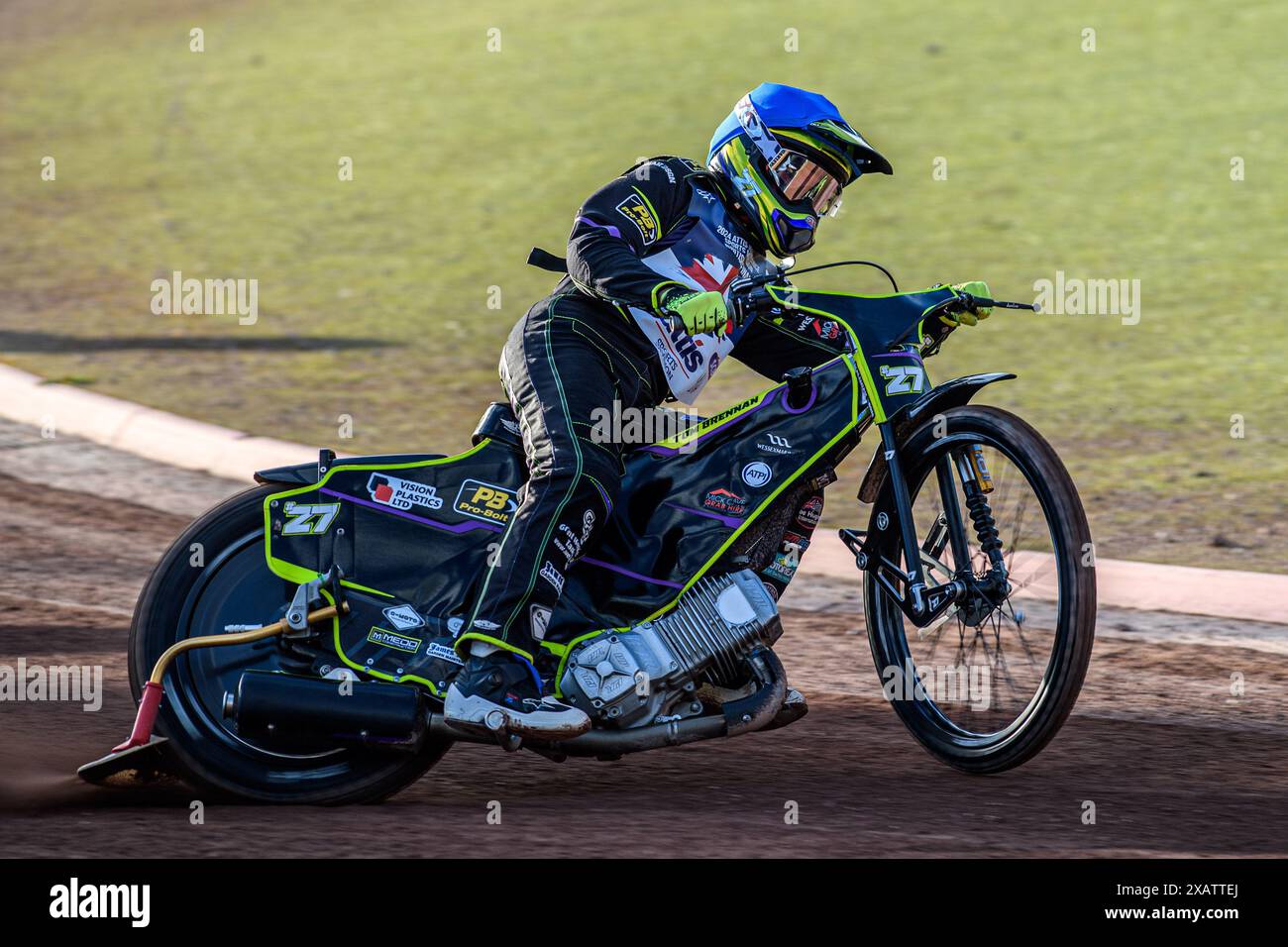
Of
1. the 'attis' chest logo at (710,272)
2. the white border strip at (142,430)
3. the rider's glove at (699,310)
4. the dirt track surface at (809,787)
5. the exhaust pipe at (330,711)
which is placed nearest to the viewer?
the dirt track surface at (809,787)

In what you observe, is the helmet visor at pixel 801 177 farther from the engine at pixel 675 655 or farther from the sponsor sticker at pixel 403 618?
the sponsor sticker at pixel 403 618

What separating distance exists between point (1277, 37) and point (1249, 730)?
44.5 ft

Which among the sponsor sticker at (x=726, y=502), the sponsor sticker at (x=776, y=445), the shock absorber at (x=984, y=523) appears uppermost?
the sponsor sticker at (x=776, y=445)

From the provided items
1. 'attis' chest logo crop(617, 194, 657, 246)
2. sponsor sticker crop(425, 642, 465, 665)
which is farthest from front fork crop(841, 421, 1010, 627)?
sponsor sticker crop(425, 642, 465, 665)

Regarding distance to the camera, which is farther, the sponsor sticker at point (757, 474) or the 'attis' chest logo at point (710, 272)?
the 'attis' chest logo at point (710, 272)

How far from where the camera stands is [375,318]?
38.7 ft

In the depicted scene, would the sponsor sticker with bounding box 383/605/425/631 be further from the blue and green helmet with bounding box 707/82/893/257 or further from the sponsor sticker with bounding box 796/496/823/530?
the blue and green helmet with bounding box 707/82/893/257

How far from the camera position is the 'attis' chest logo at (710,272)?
504 centimetres

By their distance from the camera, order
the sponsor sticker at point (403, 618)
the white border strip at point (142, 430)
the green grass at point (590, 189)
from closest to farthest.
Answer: the sponsor sticker at point (403, 618), the white border strip at point (142, 430), the green grass at point (590, 189)

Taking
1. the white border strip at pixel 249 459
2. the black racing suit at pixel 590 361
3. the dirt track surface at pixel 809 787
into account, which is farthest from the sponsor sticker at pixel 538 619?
the white border strip at pixel 249 459

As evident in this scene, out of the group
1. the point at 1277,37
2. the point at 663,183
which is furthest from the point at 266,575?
the point at 1277,37

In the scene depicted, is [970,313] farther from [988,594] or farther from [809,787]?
[809,787]

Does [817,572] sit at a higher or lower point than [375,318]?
lower

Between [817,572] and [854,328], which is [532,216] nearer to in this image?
[817,572]
